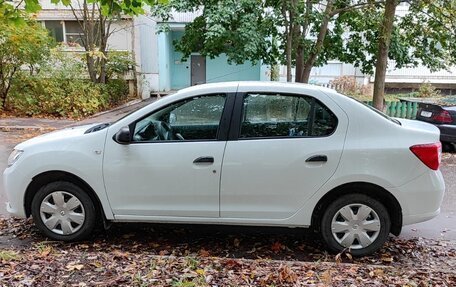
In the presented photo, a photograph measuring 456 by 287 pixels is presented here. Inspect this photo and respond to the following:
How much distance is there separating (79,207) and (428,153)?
3.57 metres

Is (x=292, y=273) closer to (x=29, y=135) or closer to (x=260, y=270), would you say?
(x=260, y=270)

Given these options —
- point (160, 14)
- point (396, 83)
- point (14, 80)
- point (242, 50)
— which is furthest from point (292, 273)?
point (396, 83)

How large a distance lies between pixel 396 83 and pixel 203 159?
2093 centimetres

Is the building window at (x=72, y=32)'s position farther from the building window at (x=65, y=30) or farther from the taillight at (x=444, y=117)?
the taillight at (x=444, y=117)

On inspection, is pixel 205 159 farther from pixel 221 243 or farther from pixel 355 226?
Result: pixel 355 226

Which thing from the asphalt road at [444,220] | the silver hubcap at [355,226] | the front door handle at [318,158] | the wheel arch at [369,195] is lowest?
the asphalt road at [444,220]

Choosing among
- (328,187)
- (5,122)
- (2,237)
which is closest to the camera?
(328,187)

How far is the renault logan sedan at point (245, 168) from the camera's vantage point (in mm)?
4121

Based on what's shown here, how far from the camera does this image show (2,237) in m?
4.68

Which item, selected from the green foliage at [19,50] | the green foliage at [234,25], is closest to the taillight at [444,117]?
the green foliage at [234,25]

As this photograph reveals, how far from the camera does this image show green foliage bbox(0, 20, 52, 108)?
44.1ft

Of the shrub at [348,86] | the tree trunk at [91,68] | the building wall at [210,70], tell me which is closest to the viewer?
the tree trunk at [91,68]

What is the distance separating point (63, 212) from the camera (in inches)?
175

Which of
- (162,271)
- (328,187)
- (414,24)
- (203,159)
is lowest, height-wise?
(162,271)
